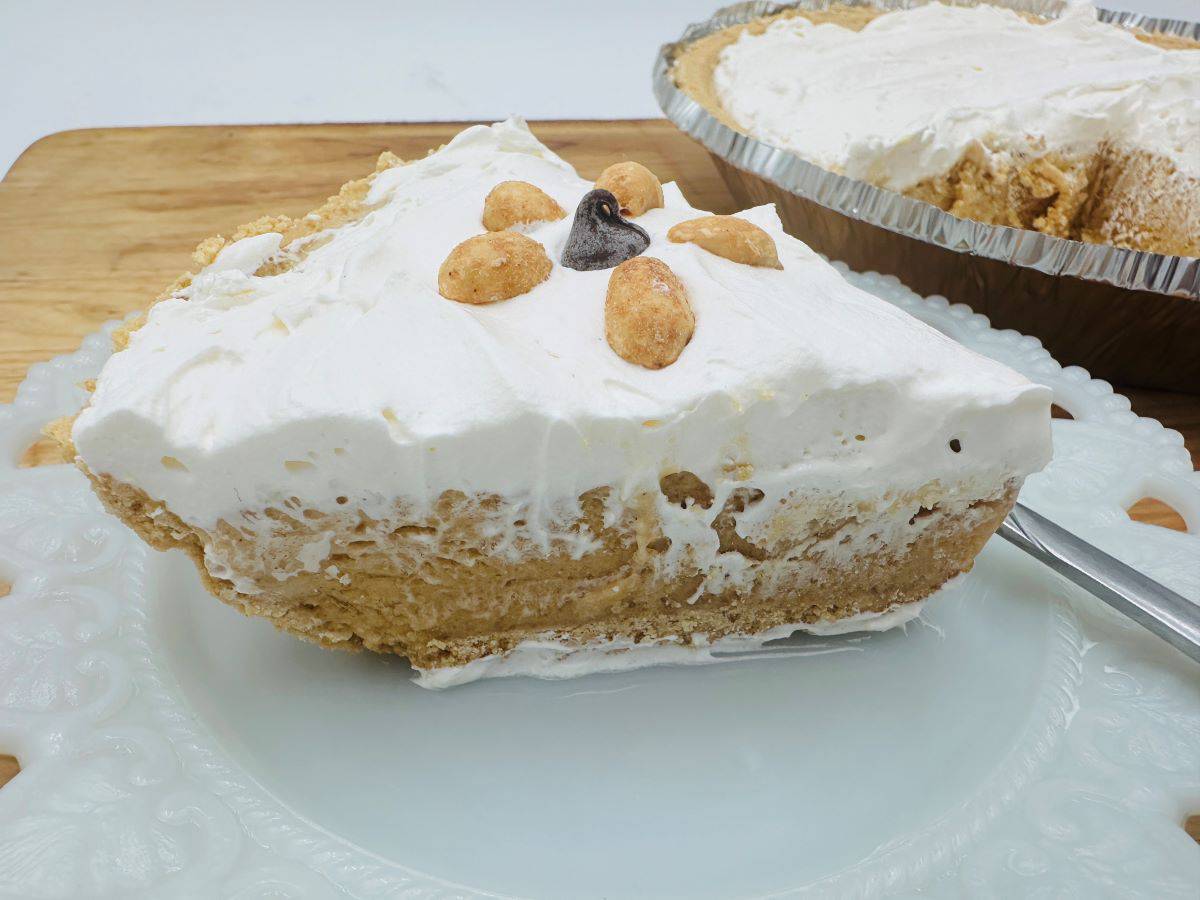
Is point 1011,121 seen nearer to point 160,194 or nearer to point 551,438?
point 551,438

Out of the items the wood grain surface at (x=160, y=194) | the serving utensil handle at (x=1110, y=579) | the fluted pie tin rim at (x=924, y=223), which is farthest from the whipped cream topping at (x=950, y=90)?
the serving utensil handle at (x=1110, y=579)

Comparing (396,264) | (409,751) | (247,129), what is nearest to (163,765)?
(409,751)

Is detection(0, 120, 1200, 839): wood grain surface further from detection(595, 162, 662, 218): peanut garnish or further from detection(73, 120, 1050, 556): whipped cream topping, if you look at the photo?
detection(595, 162, 662, 218): peanut garnish

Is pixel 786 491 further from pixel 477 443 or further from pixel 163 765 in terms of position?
pixel 163 765

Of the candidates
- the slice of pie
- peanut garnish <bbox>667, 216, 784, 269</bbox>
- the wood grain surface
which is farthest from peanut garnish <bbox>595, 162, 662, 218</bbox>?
the wood grain surface

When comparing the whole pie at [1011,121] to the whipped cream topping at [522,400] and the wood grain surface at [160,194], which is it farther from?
the whipped cream topping at [522,400]

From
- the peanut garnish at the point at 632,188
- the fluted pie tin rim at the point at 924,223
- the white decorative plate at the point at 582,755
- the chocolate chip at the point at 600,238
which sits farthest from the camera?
the fluted pie tin rim at the point at 924,223
